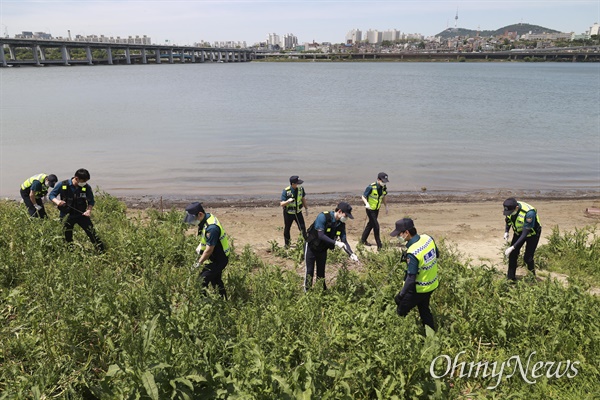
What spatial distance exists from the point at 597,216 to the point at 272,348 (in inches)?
587

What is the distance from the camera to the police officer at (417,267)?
5.99 meters

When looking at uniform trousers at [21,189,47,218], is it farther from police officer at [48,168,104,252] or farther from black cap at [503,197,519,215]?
black cap at [503,197,519,215]

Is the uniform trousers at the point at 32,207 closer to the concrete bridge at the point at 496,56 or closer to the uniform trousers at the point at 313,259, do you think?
the uniform trousers at the point at 313,259

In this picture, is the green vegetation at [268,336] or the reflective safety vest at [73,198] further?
the reflective safety vest at [73,198]

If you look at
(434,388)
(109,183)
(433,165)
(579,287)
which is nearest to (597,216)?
(433,165)

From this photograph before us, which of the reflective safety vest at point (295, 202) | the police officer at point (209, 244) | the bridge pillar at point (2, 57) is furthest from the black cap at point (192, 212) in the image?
the bridge pillar at point (2, 57)

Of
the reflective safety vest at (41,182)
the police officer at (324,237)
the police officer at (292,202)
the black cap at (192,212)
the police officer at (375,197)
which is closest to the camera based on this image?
the black cap at (192,212)

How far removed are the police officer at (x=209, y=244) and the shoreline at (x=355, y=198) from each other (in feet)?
32.5

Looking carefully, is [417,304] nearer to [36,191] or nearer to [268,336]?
[268,336]

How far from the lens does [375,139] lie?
29172 mm

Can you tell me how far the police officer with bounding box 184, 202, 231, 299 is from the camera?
6.85 m

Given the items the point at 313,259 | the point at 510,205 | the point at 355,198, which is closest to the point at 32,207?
the point at 313,259

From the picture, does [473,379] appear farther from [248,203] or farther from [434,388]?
[248,203]

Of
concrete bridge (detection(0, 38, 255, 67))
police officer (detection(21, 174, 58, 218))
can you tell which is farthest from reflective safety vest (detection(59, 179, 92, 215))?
concrete bridge (detection(0, 38, 255, 67))
